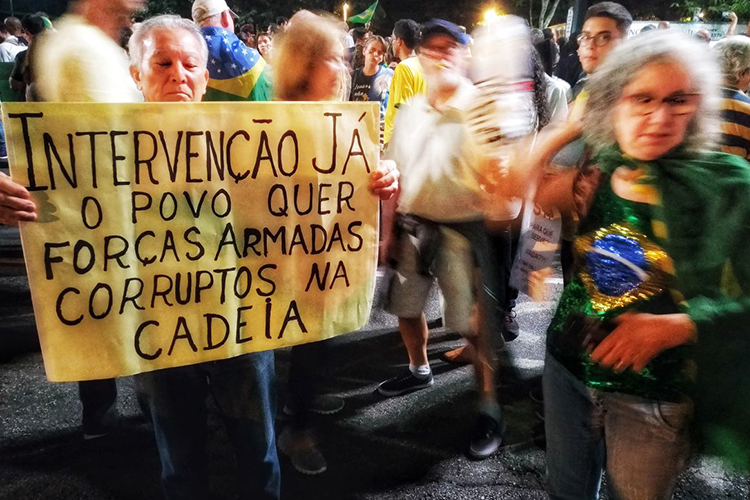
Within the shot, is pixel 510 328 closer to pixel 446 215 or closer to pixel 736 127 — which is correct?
pixel 446 215

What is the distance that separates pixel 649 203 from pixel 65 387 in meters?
3.14

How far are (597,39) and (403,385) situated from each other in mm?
2501

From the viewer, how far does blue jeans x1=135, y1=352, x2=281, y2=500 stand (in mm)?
1705

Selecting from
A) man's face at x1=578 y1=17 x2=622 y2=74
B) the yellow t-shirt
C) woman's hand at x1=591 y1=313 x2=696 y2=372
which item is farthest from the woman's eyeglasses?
the yellow t-shirt

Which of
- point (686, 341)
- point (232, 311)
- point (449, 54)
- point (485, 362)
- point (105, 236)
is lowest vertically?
point (485, 362)

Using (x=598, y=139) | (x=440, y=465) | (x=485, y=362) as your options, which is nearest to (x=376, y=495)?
(x=440, y=465)

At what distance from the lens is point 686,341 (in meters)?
1.26

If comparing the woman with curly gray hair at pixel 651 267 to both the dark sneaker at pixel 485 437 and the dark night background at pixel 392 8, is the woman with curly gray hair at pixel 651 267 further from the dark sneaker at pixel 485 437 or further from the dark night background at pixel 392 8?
the dark night background at pixel 392 8

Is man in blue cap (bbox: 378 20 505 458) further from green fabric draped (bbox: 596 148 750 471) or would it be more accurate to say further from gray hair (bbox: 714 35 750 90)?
gray hair (bbox: 714 35 750 90)

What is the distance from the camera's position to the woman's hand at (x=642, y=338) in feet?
4.13

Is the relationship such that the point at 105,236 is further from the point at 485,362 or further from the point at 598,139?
the point at 485,362

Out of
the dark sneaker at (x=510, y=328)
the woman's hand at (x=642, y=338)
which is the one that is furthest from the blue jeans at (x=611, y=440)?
the dark sneaker at (x=510, y=328)

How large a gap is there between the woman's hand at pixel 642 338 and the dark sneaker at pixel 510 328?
2503 mm

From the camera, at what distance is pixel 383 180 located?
177 cm
